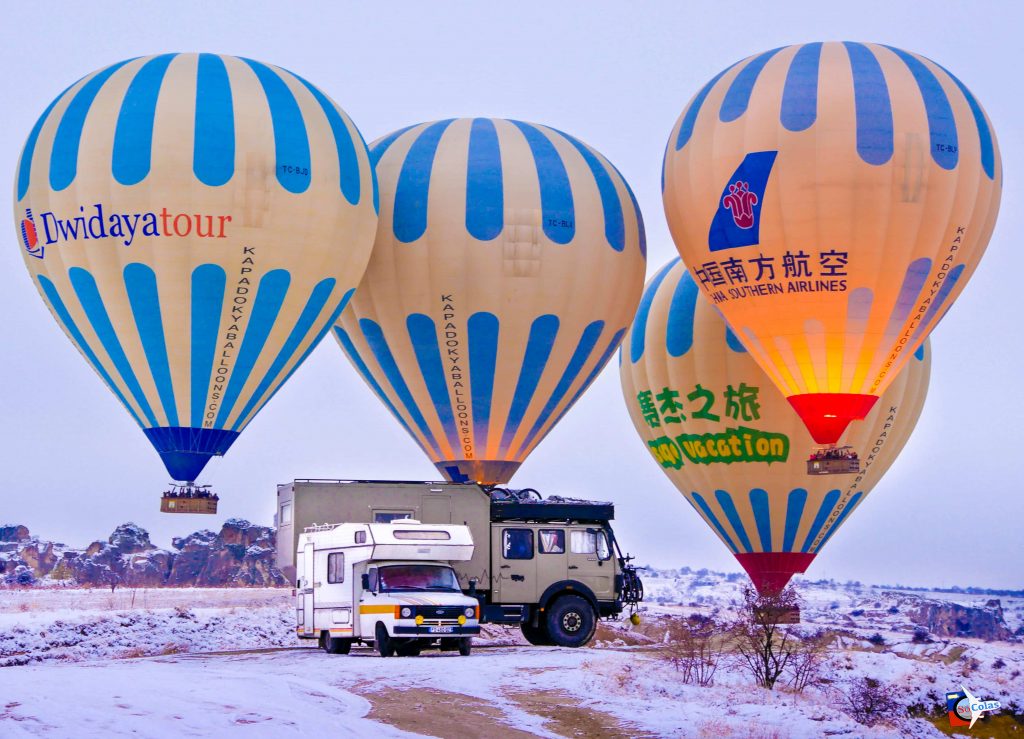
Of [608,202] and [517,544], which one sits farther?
[608,202]

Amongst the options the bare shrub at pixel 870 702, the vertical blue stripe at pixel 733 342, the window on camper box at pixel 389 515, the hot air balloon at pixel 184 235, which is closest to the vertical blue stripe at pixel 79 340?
the hot air balloon at pixel 184 235

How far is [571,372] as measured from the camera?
135ft

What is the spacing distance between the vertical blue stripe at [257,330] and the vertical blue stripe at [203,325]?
1.66 feet

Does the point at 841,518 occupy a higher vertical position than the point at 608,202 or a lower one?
lower

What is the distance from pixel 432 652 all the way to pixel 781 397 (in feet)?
46.4

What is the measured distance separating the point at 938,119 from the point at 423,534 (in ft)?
48.2

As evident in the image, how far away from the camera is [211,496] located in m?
35.6

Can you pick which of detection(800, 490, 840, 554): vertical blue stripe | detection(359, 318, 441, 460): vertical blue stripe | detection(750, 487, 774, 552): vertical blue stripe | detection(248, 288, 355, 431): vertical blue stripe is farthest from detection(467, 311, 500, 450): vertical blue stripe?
detection(800, 490, 840, 554): vertical blue stripe

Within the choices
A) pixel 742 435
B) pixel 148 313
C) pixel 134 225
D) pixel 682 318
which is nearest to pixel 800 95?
pixel 682 318

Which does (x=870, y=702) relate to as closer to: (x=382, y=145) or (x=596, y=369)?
(x=596, y=369)

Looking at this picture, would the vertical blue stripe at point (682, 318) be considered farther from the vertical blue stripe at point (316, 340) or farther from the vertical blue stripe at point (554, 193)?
the vertical blue stripe at point (316, 340)

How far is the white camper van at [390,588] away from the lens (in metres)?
28.1

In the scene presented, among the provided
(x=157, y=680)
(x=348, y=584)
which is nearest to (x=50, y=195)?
(x=348, y=584)

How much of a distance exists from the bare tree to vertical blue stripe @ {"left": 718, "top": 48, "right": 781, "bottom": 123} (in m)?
10.7
